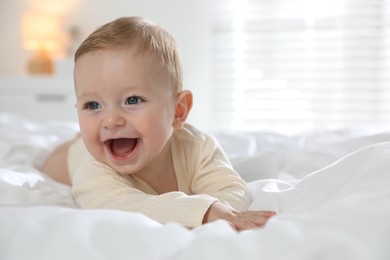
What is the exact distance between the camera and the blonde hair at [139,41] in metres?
1.00

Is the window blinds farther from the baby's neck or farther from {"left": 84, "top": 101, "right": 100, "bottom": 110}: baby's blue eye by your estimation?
{"left": 84, "top": 101, "right": 100, "bottom": 110}: baby's blue eye

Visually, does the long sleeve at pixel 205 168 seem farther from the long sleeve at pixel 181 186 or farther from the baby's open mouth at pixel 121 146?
the baby's open mouth at pixel 121 146

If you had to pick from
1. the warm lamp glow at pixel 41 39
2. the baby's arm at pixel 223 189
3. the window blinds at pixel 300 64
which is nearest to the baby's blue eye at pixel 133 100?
the baby's arm at pixel 223 189

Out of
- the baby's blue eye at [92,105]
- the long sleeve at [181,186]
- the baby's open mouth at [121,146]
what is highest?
the baby's blue eye at [92,105]

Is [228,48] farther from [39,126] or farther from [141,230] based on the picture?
[141,230]

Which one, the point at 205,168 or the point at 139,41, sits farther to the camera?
the point at 205,168

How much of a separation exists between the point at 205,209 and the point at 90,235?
25 centimetres

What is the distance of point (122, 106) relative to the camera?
Result: 3.28 feet

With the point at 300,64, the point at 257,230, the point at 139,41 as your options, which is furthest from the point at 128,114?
the point at 300,64

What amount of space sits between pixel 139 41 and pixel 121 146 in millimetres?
204

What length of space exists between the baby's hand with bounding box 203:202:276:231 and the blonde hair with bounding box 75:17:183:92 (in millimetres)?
320

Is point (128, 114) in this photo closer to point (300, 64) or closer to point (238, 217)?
point (238, 217)

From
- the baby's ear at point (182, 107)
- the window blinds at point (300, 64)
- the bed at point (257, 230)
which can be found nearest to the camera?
the bed at point (257, 230)

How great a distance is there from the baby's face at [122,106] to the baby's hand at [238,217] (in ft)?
0.77
